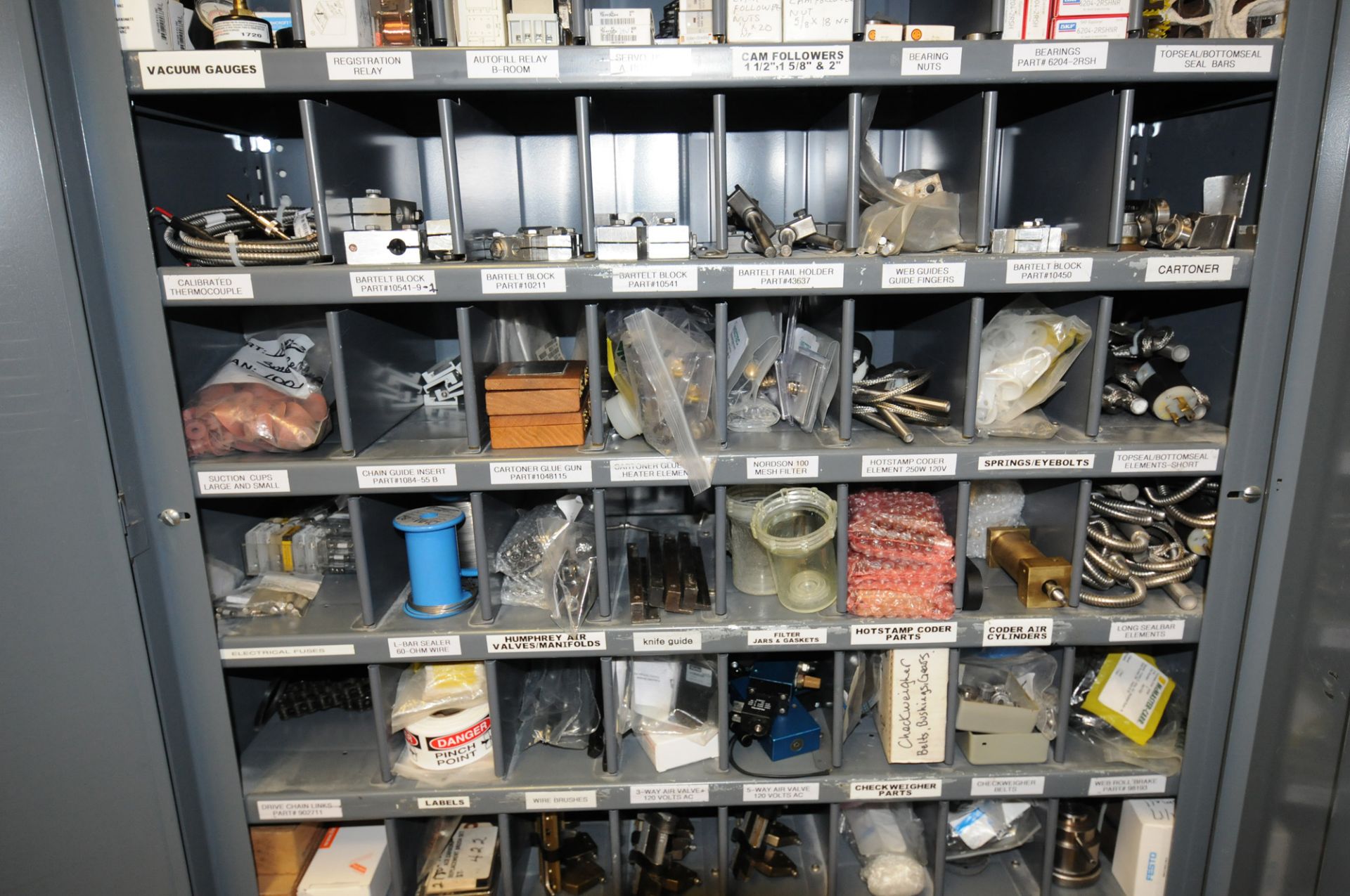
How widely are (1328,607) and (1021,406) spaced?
65 centimetres

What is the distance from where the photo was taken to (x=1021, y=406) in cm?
161

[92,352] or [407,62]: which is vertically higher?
[407,62]

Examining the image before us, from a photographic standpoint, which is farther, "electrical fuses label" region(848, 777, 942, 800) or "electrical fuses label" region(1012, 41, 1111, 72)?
"electrical fuses label" region(848, 777, 942, 800)

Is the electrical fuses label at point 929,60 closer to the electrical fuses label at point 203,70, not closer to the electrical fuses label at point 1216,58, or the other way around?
the electrical fuses label at point 1216,58

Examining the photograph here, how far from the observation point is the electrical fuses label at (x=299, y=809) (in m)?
1.64

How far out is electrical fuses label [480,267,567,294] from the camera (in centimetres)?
142

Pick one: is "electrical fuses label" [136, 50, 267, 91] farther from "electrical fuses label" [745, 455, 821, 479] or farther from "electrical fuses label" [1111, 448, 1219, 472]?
"electrical fuses label" [1111, 448, 1219, 472]

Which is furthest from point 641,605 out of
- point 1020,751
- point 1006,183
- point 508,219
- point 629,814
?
point 1006,183

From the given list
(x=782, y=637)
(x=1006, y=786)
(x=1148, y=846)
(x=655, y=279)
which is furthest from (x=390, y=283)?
(x=1148, y=846)

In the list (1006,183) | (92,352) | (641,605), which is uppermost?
(1006,183)

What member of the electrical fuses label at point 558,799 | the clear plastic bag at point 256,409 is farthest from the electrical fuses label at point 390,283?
the electrical fuses label at point 558,799

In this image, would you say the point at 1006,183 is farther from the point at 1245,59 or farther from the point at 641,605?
the point at 641,605

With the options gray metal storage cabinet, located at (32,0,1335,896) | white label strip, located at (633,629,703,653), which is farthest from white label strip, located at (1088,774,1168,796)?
white label strip, located at (633,629,703,653)

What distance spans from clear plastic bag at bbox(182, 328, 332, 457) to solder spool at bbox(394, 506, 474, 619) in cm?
27
